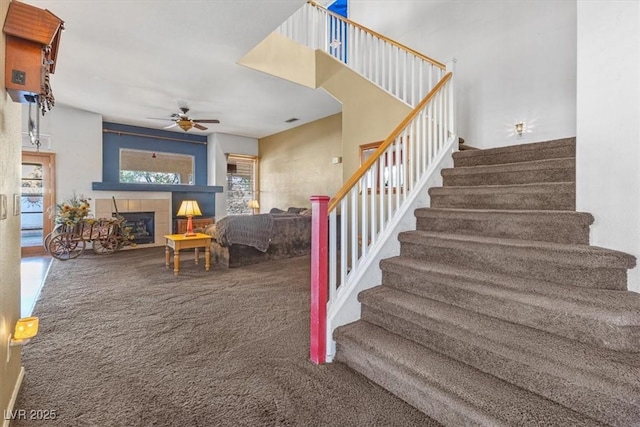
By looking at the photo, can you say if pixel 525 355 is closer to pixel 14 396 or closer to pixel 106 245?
pixel 14 396

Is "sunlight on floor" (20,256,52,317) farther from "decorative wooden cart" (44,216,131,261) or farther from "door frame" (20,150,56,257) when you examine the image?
"door frame" (20,150,56,257)

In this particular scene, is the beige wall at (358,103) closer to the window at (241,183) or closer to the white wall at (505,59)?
the white wall at (505,59)

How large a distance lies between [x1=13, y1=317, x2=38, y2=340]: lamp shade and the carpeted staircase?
1.68 m

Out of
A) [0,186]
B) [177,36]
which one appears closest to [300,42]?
[177,36]

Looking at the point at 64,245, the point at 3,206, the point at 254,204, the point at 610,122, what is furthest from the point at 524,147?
the point at 64,245

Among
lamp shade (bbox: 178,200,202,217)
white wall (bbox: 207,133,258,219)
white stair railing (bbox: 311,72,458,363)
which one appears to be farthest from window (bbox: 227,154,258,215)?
white stair railing (bbox: 311,72,458,363)

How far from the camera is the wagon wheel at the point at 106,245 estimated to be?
6000 mm

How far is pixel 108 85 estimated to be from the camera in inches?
199

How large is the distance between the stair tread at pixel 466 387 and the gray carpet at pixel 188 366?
182 mm

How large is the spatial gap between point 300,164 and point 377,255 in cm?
558

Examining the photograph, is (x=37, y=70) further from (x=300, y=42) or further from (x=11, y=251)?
(x=300, y=42)

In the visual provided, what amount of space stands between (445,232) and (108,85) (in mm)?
5588

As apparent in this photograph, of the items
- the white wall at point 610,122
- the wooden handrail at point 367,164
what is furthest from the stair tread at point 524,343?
the wooden handrail at point 367,164

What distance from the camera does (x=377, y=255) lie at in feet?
7.81
